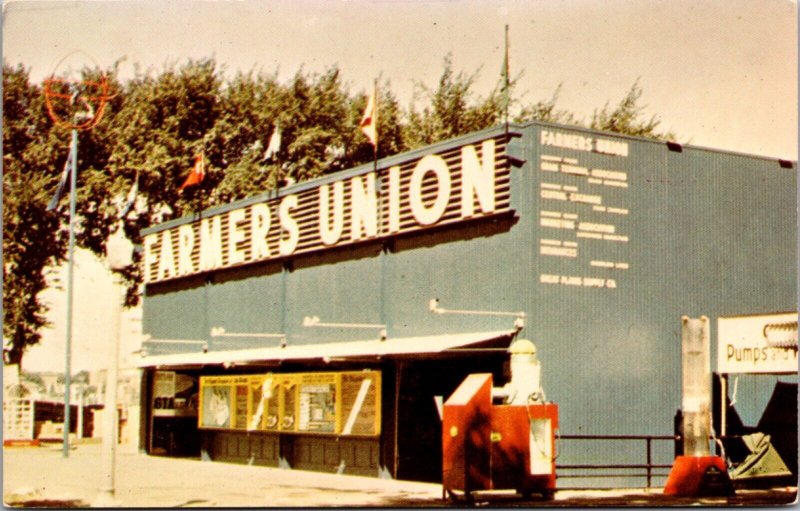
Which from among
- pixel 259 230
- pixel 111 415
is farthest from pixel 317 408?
pixel 111 415

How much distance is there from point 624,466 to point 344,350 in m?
8.48

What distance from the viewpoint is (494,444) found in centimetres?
1988

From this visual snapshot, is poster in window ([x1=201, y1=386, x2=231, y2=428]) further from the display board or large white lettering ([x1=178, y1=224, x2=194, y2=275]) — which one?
large white lettering ([x1=178, y1=224, x2=194, y2=275])

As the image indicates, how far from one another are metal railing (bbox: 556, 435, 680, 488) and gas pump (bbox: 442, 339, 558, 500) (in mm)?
1490

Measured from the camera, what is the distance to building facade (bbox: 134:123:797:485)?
24.0 metres

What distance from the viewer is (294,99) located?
52.7m

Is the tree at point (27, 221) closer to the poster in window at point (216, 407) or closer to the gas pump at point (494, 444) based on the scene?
the poster in window at point (216, 407)

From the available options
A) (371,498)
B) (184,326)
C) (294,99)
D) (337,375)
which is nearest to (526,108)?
(294,99)

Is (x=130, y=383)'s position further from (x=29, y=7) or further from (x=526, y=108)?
(x=29, y=7)

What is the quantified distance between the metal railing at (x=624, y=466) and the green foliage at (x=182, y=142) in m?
28.2

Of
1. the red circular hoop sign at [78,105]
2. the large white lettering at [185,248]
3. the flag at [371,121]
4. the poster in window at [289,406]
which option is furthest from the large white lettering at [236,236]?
the red circular hoop sign at [78,105]

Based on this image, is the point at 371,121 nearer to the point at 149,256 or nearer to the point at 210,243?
the point at 210,243

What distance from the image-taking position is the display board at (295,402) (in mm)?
28109

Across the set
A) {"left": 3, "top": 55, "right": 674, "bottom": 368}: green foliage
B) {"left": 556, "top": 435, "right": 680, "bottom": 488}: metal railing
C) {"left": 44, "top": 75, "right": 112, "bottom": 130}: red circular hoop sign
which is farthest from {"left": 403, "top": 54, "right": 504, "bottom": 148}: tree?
{"left": 556, "top": 435, "right": 680, "bottom": 488}: metal railing
